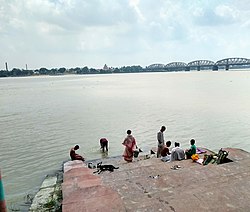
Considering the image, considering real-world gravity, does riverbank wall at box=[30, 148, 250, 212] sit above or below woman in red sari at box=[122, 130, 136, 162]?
above

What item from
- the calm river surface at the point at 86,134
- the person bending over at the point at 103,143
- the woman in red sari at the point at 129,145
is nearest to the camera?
the woman in red sari at the point at 129,145

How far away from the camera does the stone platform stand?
235 inches

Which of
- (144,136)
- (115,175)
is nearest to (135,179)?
(115,175)

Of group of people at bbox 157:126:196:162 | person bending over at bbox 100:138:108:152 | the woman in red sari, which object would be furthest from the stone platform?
person bending over at bbox 100:138:108:152

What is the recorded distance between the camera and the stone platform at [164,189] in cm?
598

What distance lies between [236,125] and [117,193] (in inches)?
742

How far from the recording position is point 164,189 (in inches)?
278

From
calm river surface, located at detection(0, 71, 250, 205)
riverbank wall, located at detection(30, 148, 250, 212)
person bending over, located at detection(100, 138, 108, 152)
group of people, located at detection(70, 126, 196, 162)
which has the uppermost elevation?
riverbank wall, located at detection(30, 148, 250, 212)

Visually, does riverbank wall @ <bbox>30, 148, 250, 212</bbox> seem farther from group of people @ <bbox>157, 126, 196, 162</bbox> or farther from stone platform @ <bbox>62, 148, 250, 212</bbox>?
group of people @ <bbox>157, 126, 196, 162</bbox>

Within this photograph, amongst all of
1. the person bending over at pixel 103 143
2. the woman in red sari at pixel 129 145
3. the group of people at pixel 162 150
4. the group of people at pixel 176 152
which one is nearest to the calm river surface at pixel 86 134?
the person bending over at pixel 103 143

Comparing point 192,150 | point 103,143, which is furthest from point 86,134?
point 192,150

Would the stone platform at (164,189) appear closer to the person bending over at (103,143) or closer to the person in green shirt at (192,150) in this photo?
the person in green shirt at (192,150)

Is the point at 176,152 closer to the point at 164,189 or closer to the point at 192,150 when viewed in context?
the point at 192,150

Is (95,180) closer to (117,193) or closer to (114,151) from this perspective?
(117,193)
